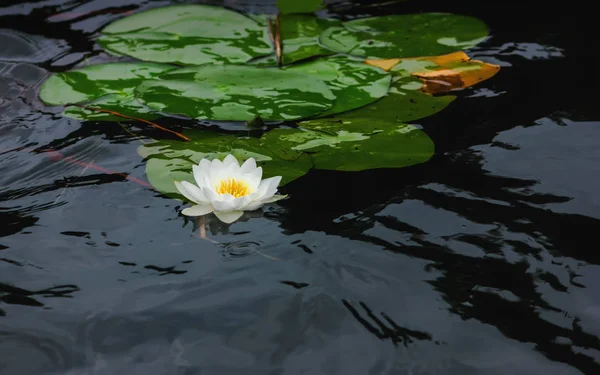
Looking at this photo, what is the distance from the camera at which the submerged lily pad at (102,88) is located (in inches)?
90.0

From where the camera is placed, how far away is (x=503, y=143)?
6.77ft

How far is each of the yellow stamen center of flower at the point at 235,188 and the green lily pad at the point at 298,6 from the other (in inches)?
65.6

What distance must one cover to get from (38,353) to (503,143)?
1467 mm

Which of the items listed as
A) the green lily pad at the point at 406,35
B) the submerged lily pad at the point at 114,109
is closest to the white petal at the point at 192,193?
the submerged lily pad at the point at 114,109

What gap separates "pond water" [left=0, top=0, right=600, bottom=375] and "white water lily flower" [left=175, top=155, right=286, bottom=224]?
5 centimetres

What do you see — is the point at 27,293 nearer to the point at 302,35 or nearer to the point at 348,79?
the point at 348,79

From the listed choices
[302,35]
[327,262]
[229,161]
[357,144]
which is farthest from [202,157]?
[302,35]

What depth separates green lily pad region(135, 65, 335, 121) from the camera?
7.23ft

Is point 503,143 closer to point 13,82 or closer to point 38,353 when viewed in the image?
point 38,353

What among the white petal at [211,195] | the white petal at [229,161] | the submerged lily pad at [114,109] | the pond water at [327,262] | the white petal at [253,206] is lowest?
the pond water at [327,262]

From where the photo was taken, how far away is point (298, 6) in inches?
125

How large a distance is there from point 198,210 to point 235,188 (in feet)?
0.37

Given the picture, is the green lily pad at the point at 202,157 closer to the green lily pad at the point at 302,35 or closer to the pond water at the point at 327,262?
the pond water at the point at 327,262

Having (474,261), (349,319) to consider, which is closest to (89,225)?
(349,319)
